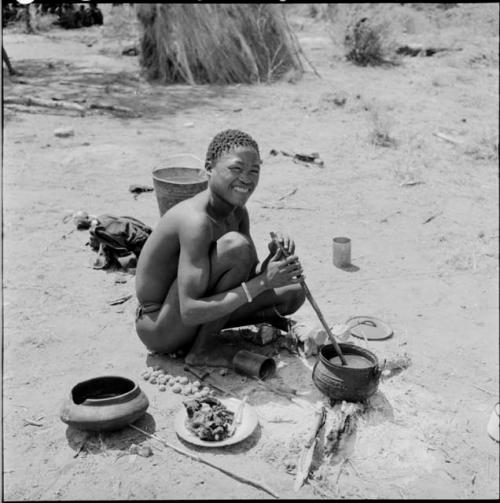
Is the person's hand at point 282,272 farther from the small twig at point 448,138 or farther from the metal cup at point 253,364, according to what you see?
the small twig at point 448,138

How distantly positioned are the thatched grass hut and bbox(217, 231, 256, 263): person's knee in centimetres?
942

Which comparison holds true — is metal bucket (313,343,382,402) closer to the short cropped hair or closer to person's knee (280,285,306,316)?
person's knee (280,285,306,316)

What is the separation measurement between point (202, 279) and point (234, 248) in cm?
22

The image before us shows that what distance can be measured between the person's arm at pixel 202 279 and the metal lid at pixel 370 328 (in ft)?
3.15

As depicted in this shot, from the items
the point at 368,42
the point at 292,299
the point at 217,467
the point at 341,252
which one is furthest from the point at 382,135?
the point at 368,42

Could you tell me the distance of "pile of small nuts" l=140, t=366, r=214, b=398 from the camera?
3.28m

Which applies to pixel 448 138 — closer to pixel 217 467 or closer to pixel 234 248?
pixel 234 248

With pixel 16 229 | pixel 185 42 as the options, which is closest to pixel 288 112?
pixel 185 42

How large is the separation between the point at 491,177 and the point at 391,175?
42.5 inches

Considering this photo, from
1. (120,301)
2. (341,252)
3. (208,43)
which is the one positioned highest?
(208,43)

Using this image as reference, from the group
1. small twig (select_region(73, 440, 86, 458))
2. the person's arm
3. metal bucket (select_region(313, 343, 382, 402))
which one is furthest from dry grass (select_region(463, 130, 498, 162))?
small twig (select_region(73, 440, 86, 458))

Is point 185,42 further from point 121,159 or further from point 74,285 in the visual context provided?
point 74,285

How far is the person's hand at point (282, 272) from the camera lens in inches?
119

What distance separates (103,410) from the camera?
9.29ft
